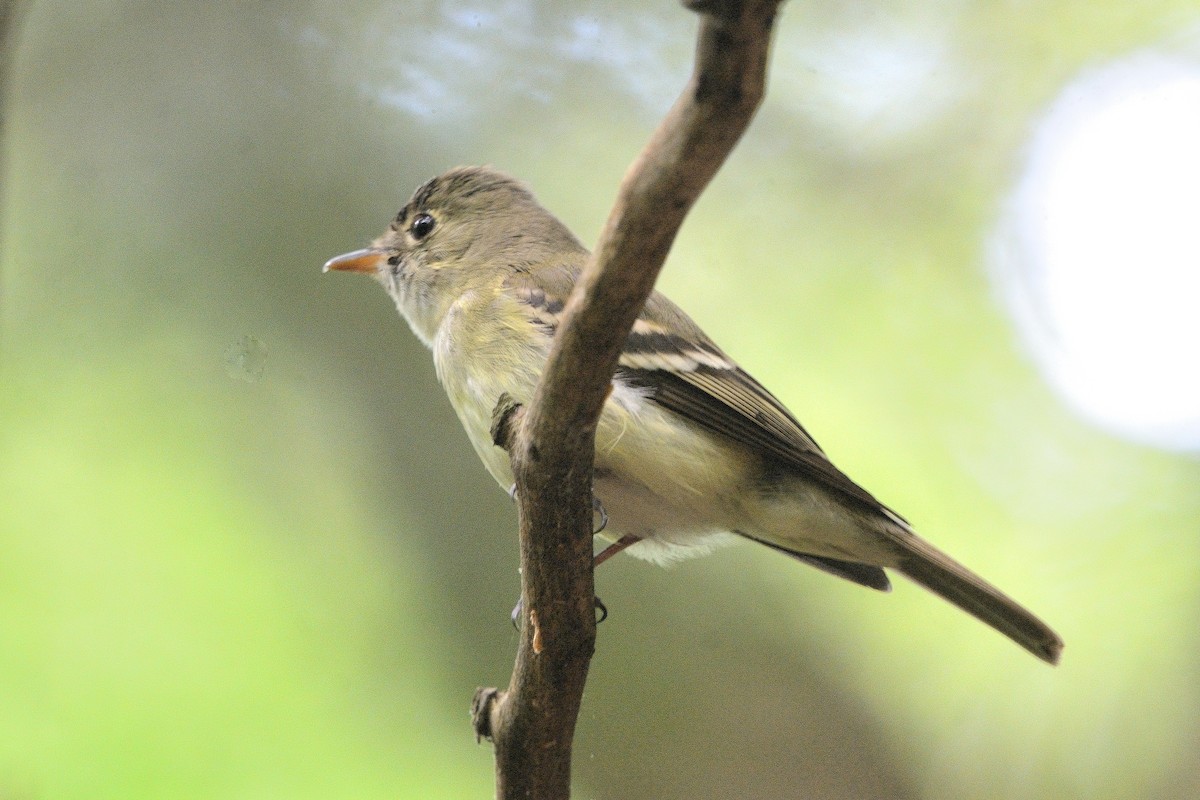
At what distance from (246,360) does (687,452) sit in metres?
1.63

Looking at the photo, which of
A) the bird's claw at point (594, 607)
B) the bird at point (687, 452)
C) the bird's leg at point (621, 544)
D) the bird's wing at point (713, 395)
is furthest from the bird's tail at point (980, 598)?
the bird's claw at point (594, 607)

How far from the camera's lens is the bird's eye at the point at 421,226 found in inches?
127

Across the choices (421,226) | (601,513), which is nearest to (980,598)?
(601,513)

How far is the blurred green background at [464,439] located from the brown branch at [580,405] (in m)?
1.39

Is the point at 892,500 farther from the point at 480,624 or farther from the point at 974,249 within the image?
the point at 480,624

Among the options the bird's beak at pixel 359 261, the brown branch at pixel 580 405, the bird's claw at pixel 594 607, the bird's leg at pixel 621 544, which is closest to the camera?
the brown branch at pixel 580 405

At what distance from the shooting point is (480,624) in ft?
11.4

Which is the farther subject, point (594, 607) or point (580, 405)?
point (594, 607)

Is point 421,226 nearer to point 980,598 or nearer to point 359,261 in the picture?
point 359,261

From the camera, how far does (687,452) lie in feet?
8.15

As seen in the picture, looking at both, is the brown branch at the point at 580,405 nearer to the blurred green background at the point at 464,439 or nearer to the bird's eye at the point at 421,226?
the blurred green background at the point at 464,439

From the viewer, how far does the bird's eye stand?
10.6ft

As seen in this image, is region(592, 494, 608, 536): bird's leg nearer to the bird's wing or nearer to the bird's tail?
the bird's wing

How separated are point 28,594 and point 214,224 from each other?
1318 mm
